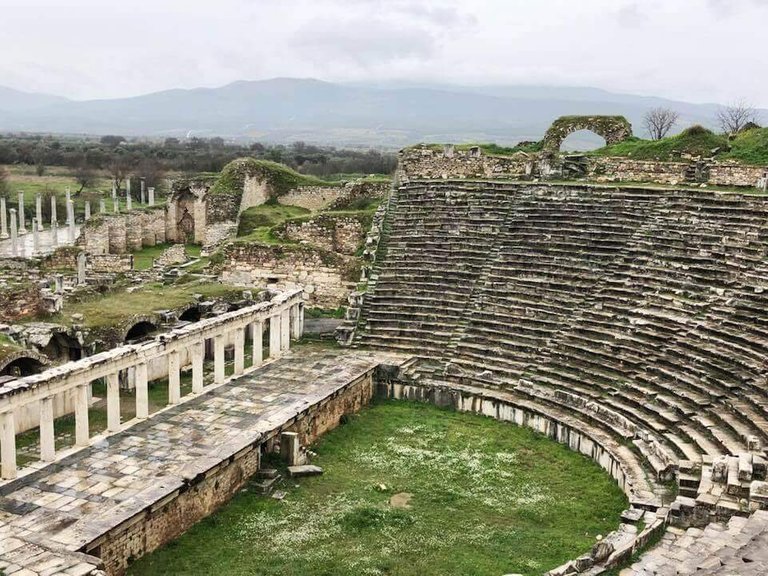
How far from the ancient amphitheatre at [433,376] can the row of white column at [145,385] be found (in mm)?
54

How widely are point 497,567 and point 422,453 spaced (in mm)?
4572

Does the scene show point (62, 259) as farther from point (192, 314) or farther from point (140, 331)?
point (140, 331)

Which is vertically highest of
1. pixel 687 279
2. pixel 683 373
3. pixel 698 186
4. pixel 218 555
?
pixel 698 186

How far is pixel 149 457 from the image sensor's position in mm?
13695

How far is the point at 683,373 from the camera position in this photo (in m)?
16.2

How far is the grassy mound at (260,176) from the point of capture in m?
35.1

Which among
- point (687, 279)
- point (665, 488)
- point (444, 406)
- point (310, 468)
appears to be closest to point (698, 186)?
point (687, 279)

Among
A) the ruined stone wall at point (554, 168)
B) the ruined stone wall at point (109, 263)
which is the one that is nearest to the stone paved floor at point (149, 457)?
the ruined stone wall at point (554, 168)

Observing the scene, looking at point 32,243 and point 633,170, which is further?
point 32,243

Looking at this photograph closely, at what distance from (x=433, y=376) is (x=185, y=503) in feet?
27.4

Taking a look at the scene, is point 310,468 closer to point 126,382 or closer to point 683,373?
point 126,382

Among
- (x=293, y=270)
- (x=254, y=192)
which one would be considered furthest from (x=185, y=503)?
(x=254, y=192)

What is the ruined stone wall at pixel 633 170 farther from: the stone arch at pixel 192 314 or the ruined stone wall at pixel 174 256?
the ruined stone wall at pixel 174 256

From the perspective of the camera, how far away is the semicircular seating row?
605 inches
